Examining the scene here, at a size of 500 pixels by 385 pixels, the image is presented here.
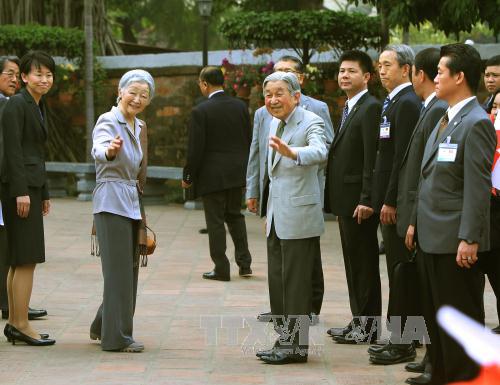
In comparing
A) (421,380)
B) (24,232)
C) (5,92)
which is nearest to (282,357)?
(421,380)

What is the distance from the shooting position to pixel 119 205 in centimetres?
659

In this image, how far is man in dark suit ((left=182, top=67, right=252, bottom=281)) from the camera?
9727mm

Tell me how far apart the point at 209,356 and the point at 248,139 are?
12.7 feet

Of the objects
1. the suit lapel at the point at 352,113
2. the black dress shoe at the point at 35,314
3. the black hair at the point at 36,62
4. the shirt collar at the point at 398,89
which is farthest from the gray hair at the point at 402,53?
the black dress shoe at the point at 35,314

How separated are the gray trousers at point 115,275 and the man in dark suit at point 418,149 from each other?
161cm

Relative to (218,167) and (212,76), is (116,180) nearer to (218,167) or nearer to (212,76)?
(218,167)

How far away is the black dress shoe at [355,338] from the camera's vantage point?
702cm

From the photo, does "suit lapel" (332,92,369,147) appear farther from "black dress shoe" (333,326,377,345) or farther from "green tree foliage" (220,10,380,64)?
"green tree foliage" (220,10,380,64)

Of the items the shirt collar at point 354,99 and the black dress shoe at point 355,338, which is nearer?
the black dress shoe at point 355,338

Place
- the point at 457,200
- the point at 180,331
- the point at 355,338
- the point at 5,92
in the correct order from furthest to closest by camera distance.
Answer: the point at 5,92 → the point at 180,331 → the point at 355,338 → the point at 457,200

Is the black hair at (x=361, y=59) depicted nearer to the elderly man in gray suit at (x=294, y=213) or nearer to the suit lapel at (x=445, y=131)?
the elderly man in gray suit at (x=294, y=213)

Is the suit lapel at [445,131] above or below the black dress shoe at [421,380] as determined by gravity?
above

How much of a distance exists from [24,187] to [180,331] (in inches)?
55.8

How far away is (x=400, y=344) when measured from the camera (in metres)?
6.45
